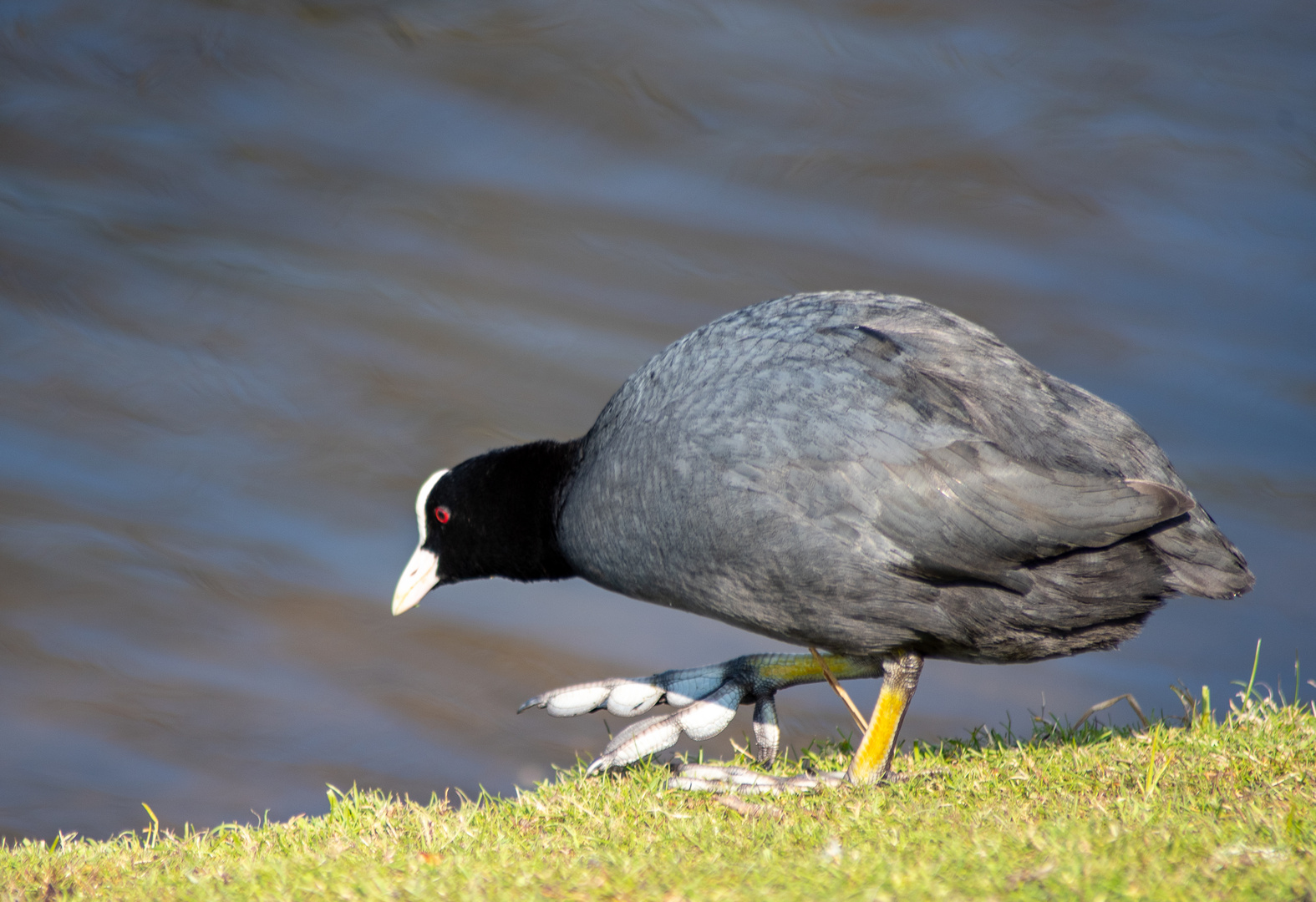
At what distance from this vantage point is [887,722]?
2934 mm

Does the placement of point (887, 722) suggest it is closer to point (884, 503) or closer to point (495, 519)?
point (884, 503)

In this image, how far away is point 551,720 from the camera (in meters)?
5.27

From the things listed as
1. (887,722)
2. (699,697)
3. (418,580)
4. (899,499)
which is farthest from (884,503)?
(418,580)

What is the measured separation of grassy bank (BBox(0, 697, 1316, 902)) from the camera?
1.97 m

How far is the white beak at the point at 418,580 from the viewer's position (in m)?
3.80

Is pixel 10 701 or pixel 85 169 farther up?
pixel 85 169

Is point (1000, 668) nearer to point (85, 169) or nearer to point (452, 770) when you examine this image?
point (452, 770)

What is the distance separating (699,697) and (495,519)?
0.77 metres

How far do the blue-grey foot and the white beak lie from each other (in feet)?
1.78

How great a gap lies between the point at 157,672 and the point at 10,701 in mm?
546

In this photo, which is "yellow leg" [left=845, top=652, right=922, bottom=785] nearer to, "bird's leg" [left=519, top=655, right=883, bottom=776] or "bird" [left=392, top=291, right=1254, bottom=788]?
"bird" [left=392, top=291, right=1254, bottom=788]

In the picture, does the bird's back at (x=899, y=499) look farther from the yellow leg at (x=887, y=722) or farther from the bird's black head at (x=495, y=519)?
the bird's black head at (x=495, y=519)

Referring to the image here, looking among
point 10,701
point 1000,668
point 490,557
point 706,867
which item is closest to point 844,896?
point 706,867

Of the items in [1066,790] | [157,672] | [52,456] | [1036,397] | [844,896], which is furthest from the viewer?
[52,456]
